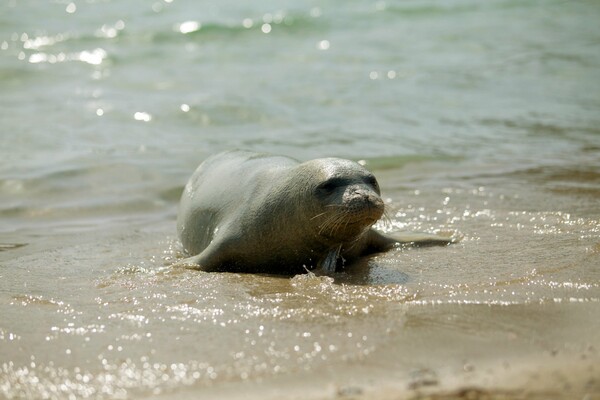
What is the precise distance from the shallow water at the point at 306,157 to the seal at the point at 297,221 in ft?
0.61

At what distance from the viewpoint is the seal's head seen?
15.0ft

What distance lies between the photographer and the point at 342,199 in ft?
15.2

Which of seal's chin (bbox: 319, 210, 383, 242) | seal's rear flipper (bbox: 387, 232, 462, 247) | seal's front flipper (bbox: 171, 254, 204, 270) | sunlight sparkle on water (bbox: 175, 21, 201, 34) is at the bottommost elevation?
sunlight sparkle on water (bbox: 175, 21, 201, 34)

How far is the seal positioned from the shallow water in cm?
18

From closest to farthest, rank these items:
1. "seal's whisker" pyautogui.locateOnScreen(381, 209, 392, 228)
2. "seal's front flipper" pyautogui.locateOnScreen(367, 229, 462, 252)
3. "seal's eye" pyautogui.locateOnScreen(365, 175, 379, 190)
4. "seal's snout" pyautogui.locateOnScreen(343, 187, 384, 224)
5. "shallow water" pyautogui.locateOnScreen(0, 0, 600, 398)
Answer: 1. "shallow water" pyautogui.locateOnScreen(0, 0, 600, 398)
2. "seal's snout" pyautogui.locateOnScreen(343, 187, 384, 224)
3. "seal's eye" pyautogui.locateOnScreen(365, 175, 379, 190)
4. "seal's whisker" pyautogui.locateOnScreen(381, 209, 392, 228)
5. "seal's front flipper" pyautogui.locateOnScreen(367, 229, 462, 252)

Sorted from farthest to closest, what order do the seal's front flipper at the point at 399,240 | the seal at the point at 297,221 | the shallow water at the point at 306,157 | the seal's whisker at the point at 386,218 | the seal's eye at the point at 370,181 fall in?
1. the seal's front flipper at the point at 399,240
2. the seal's whisker at the point at 386,218
3. the seal's eye at the point at 370,181
4. the seal at the point at 297,221
5. the shallow water at the point at 306,157

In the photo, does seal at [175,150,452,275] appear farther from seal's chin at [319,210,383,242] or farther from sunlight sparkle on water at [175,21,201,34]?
sunlight sparkle on water at [175,21,201,34]

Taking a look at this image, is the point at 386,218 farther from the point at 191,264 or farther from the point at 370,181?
the point at 191,264

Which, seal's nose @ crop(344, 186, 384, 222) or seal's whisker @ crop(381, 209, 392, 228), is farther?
seal's whisker @ crop(381, 209, 392, 228)

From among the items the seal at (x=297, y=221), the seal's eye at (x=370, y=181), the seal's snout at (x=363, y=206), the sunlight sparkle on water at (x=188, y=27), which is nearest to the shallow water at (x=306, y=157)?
the sunlight sparkle on water at (x=188, y=27)

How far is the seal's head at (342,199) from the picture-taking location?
457cm

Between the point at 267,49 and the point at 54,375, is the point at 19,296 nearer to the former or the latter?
the point at 54,375

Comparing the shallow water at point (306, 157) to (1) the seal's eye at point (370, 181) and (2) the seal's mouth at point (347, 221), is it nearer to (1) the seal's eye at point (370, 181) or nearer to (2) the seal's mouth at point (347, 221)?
(2) the seal's mouth at point (347, 221)

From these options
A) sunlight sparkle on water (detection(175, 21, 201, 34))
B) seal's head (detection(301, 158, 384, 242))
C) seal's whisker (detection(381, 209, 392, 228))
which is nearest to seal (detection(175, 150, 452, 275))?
seal's head (detection(301, 158, 384, 242))
